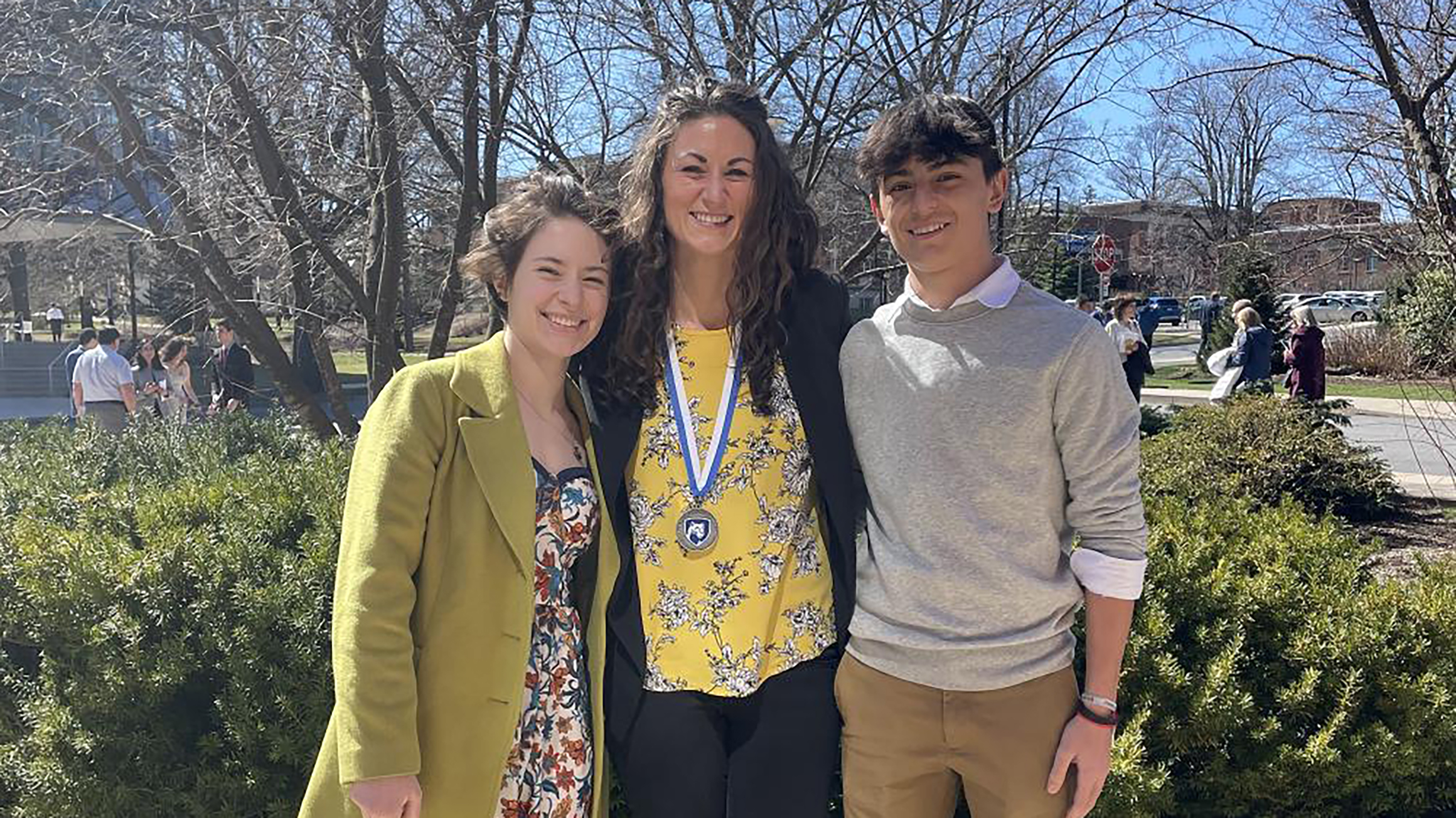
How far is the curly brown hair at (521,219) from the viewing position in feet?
7.79

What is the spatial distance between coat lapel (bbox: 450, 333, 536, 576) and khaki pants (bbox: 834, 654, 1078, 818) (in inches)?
30.0

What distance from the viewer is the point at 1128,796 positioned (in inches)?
114

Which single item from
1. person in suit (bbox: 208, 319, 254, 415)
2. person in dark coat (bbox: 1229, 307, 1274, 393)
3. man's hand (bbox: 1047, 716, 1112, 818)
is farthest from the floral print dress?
person in dark coat (bbox: 1229, 307, 1274, 393)

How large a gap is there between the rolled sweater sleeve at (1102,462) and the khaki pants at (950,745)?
27 cm

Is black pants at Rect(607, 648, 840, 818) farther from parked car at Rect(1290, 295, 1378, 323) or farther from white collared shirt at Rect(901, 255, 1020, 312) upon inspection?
parked car at Rect(1290, 295, 1378, 323)

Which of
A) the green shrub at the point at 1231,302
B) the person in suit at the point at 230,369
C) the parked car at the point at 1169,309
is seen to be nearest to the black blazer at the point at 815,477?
the person in suit at the point at 230,369

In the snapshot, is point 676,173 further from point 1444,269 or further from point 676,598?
point 1444,269

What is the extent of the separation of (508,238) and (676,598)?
2.88 ft

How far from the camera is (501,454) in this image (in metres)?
2.18

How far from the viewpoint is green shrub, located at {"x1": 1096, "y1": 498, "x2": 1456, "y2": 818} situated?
3.13 meters

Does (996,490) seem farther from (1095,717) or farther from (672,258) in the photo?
(672,258)

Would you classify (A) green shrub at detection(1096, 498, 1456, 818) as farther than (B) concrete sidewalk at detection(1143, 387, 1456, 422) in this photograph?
No

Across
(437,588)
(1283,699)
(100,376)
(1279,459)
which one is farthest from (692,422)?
(100,376)

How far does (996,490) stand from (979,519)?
7cm
